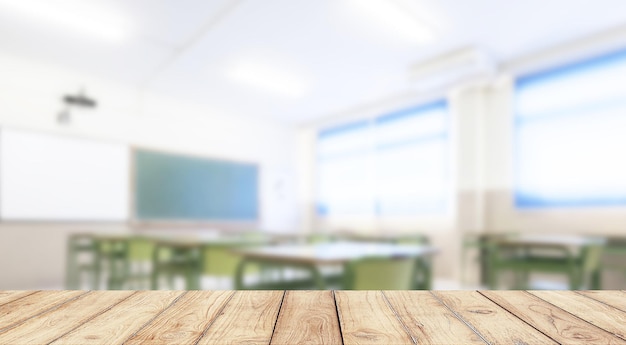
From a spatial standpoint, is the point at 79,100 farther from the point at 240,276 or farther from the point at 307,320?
the point at 307,320

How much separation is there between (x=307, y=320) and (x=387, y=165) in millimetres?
5402

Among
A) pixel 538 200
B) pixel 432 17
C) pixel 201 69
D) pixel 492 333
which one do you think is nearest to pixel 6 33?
pixel 201 69

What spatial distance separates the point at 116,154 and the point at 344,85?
9.60 feet

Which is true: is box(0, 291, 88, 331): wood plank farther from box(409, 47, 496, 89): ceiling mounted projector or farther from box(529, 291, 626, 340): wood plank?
box(409, 47, 496, 89): ceiling mounted projector

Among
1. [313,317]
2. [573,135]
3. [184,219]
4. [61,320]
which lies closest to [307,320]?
[313,317]

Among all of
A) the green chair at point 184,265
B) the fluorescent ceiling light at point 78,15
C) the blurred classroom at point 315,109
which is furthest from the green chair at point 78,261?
the fluorescent ceiling light at point 78,15

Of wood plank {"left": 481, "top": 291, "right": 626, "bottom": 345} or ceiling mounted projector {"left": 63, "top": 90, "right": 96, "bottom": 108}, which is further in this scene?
ceiling mounted projector {"left": 63, "top": 90, "right": 96, "bottom": 108}

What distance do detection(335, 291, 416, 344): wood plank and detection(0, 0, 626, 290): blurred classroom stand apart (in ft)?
3.03

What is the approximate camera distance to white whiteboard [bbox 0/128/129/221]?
10.5ft

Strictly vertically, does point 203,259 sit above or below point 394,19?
below

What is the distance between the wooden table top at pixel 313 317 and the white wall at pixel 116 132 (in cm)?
211

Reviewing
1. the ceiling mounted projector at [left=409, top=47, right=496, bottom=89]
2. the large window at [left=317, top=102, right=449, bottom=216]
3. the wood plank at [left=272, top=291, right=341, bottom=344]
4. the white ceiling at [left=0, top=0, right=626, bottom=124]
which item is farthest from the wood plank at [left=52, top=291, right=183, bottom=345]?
the large window at [left=317, top=102, right=449, bottom=216]

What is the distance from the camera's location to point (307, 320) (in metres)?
0.73

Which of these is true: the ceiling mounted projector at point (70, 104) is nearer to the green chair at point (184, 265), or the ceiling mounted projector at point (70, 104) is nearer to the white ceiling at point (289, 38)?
the white ceiling at point (289, 38)
